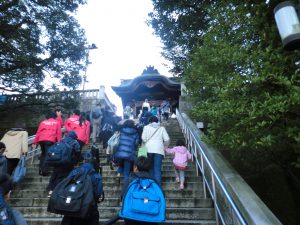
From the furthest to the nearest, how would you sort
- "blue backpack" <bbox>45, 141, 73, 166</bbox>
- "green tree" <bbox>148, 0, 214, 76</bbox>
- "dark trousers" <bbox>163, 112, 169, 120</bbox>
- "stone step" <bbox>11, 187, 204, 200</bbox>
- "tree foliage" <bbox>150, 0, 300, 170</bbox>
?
"dark trousers" <bbox>163, 112, 169, 120</bbox>, "green tree" <bbox>148, 0, 214, 76</bbox>, "stone step" <bbox>11, 187, 204, 200</bbox>, "blue backpack" <bbox>45, 141, 73, 166</bbox>, "tree foliage" <bbox>150, 0, 300, 170</bbox>

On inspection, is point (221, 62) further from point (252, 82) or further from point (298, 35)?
point (298, 35)

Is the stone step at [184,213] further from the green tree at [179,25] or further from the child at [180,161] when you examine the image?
the green tree at [179,25]

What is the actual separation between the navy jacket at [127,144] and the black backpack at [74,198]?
1803 mm

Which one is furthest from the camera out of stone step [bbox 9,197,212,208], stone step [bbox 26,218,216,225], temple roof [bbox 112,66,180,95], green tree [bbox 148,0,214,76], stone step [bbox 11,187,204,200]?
temple roof [bbox 112,66,180,95]

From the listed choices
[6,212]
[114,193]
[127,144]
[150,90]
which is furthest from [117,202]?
[150,90]

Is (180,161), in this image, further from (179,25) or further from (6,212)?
(179,25)

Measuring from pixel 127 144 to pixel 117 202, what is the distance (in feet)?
3.65

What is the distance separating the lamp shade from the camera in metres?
2.51

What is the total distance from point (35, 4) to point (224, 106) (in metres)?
13.3

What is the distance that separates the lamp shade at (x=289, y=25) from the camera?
98.7 inches

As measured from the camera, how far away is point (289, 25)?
2555 mm

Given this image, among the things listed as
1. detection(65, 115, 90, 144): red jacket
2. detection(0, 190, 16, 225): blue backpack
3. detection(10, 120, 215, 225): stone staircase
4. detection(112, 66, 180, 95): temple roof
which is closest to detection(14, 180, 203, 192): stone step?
detection(10, 120, 215, 225): stone staircase

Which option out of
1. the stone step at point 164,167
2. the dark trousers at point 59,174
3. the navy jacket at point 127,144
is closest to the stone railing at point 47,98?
the stone step at point 164,167

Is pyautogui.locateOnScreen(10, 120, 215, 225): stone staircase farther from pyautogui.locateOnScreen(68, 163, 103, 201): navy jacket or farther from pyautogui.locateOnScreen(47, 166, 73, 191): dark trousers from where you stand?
pyautogui.locateOnScreen(68, 163, 103, 201): navy jacket
